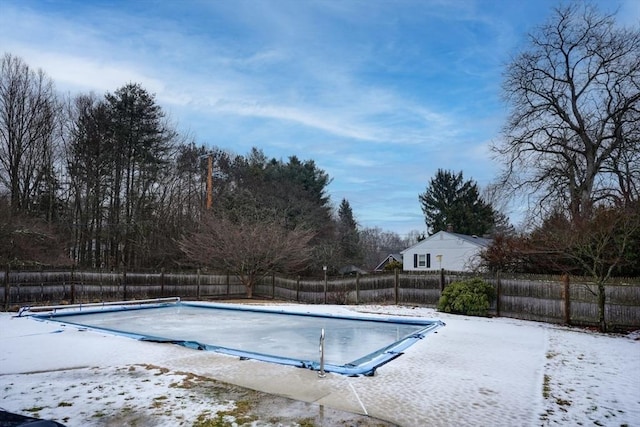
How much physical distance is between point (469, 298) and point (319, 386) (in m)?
8.56

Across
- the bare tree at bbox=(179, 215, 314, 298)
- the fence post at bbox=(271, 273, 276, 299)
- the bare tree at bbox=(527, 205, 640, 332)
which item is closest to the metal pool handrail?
the bare tree at bbox=(179, 215, 314, 298)

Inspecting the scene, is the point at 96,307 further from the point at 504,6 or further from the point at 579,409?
the point at 504,6

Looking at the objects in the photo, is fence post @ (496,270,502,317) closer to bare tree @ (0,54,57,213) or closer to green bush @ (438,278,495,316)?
green bush @ (438,278,495,316)

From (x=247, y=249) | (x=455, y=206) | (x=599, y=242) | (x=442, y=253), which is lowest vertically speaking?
(x=442, y=253)

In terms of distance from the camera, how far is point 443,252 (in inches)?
1024

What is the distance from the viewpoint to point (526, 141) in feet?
62.1

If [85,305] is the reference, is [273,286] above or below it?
above

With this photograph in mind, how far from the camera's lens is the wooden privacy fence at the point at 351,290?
10.5 meters

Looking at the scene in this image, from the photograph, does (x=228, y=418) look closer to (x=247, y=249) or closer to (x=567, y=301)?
(x=567, y=301)

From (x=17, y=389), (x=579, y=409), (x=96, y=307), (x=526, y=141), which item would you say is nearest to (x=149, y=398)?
(x=17, y=389)

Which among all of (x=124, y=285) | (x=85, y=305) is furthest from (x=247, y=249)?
(x=85, y=305)

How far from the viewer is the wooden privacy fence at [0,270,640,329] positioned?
1051 cm

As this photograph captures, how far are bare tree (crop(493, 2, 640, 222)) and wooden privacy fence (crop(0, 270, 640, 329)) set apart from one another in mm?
6817

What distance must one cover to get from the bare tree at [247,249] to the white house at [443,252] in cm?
1087
